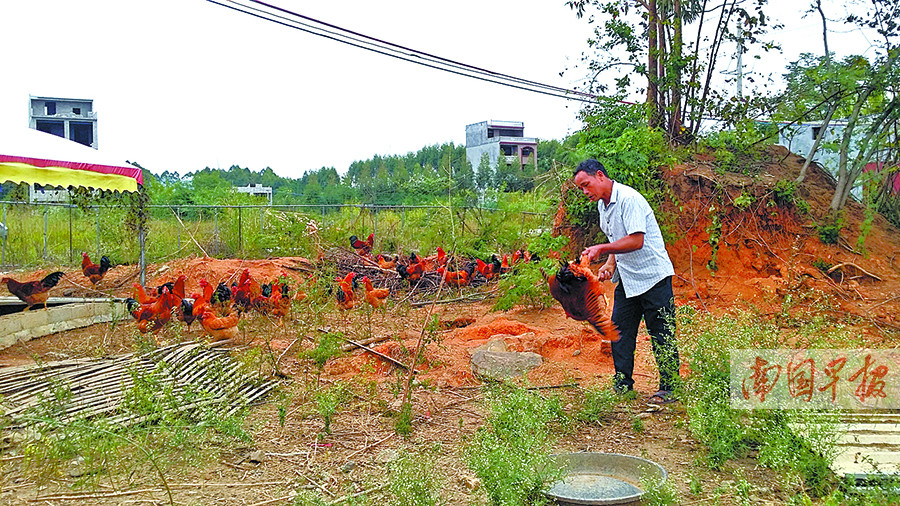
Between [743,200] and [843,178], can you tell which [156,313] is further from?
[843,178]

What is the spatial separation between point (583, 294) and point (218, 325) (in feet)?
13.7

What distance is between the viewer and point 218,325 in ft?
24.4

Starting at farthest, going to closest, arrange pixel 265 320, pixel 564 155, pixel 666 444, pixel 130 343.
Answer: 1. pixel 564 155
2. pixel 265 320
3. pixel 130 343
4. pixel 666 444

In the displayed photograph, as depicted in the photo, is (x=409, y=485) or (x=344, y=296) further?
(x=344, y=296)

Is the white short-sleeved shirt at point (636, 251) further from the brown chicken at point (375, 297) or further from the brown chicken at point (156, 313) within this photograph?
the brown chicken at point (156, 313)

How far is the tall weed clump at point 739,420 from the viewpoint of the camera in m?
3.54

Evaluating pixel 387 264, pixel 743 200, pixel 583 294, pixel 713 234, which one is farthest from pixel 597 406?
pixel 387 264

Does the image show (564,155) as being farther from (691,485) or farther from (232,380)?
(691,485)

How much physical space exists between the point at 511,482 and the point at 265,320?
5.48 m

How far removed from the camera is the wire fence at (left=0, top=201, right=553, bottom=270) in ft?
48.3

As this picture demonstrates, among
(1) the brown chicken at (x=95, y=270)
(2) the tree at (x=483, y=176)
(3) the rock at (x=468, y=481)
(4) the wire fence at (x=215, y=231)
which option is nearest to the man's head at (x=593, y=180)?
(3) the rock at (x=468, y=481)

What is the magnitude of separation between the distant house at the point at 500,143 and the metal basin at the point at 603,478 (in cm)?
3136

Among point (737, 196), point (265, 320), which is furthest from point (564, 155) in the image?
point (265, 320)

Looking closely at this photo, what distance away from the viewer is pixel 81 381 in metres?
5.48
